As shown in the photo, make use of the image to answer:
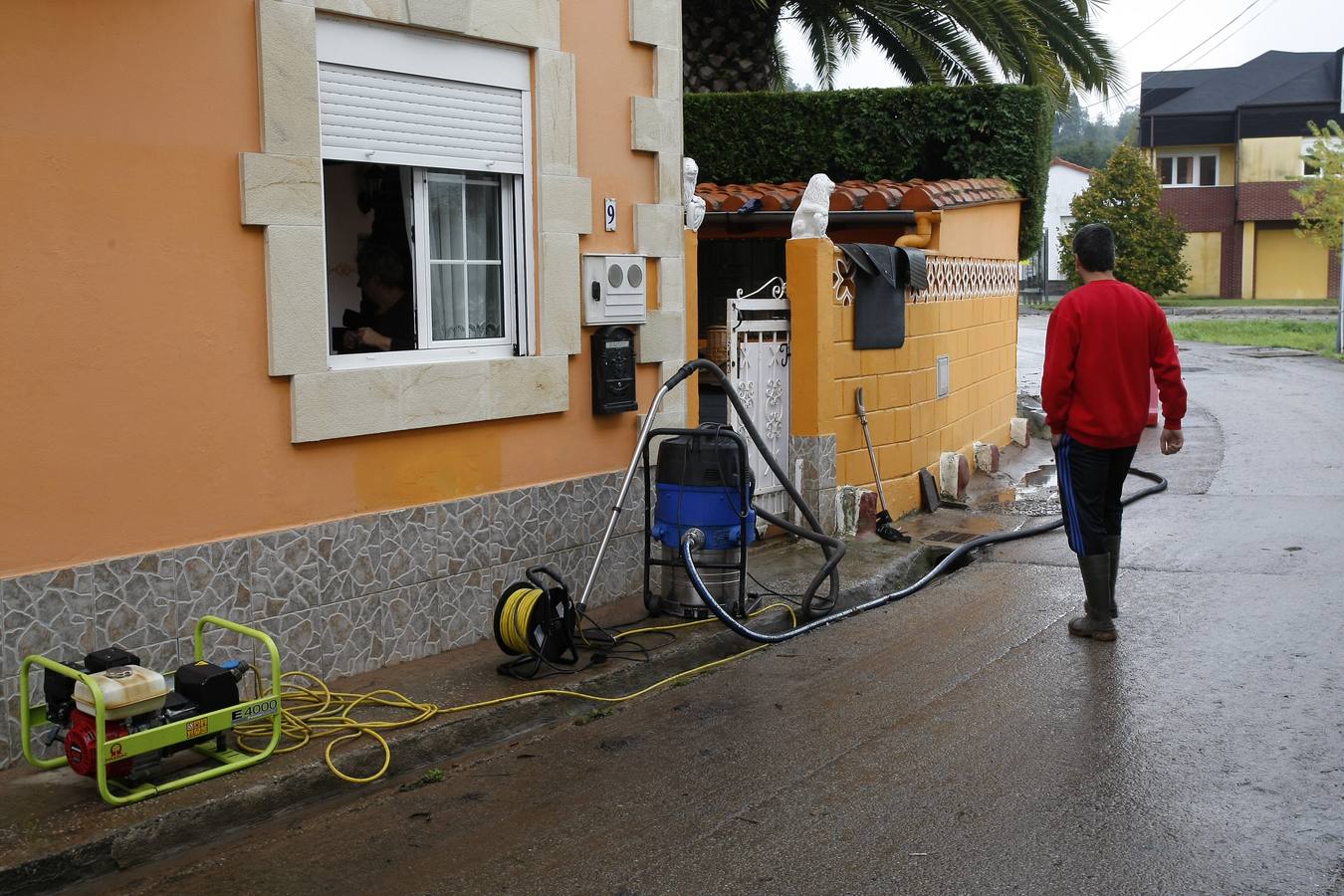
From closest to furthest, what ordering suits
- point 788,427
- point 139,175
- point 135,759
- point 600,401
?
point 135,759
point 139,175
point 600,401
point 788,427

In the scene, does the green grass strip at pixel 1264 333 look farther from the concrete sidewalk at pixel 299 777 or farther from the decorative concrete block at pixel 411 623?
the decorative concrete block at pixel 411 623

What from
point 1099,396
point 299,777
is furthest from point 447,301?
point 1099,396

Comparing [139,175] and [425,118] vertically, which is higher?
[425,118]

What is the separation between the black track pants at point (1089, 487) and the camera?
7.36 meters

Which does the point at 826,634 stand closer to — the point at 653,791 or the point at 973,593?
the point at 973,593

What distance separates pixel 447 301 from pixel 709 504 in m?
1.77

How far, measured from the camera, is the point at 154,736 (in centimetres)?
493

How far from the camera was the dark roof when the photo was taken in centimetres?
5225

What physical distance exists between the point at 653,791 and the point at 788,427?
5115 mm

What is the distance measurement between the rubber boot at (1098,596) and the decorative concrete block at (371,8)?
4455 millimetres

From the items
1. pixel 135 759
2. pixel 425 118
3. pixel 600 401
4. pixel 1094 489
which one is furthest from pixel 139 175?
pixel 1094 489

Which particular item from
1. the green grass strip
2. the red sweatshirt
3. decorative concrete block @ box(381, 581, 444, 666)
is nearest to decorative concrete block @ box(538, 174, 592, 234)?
decorative concrete block @ box(381, 581, 444, 666)

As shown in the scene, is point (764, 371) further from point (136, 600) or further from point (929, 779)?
point (136, 600)

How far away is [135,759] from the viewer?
5.01 metres
